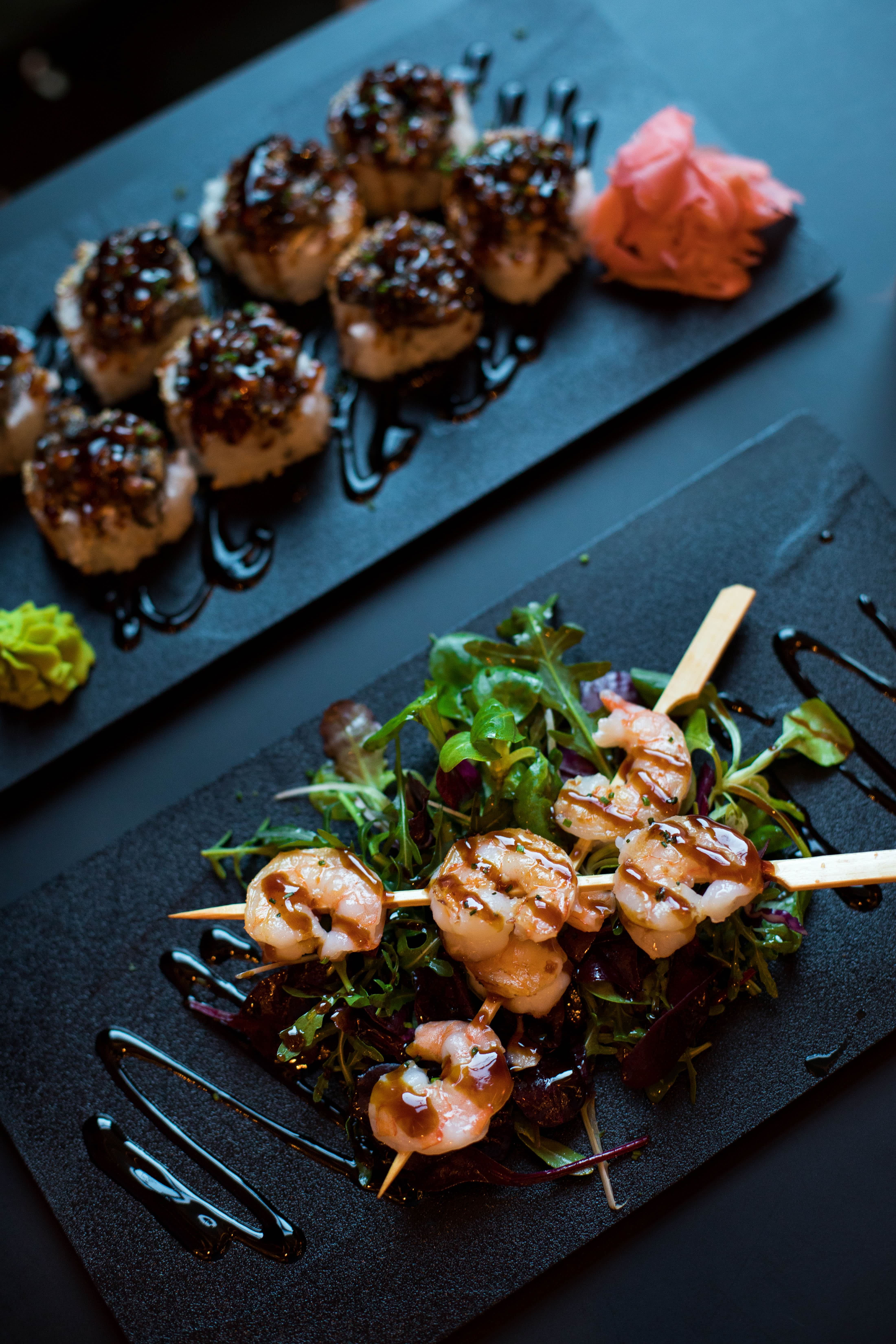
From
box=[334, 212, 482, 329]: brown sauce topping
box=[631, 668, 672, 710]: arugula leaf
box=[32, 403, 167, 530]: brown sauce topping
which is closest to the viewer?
box=[631, 668, 672, 710]: arugula leaf

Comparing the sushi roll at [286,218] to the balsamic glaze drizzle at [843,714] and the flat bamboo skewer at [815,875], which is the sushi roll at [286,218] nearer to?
the balsamic glaze drizzle at [843,714]

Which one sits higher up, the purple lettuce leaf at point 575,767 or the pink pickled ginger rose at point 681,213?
the pink pickled ginger rose at point 681,213

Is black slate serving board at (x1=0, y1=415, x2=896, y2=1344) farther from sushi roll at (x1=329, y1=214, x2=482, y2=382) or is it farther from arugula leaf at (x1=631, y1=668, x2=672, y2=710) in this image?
sushi roll at (x1=329, y1=214, x2=482, y2=382)

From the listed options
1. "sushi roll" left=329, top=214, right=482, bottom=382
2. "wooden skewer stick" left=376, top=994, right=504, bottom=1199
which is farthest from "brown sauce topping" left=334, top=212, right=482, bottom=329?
"wooden skewer stick" left=376, top=994, right=504, bottom=1199

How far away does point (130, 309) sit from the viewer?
271 cm

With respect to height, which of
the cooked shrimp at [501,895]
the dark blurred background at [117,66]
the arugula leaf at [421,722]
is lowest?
the cooked shrimp at [501,895]

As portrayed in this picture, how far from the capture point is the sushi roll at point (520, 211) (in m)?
2.69

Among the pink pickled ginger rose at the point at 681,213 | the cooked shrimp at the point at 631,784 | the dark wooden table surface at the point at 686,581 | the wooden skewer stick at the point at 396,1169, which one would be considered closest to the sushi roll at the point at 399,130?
the pink pickled ginger rose at the point at 681,213

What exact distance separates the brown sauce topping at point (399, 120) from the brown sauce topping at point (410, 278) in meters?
0.27

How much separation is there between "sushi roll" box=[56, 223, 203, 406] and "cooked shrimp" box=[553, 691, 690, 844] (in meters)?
1.61

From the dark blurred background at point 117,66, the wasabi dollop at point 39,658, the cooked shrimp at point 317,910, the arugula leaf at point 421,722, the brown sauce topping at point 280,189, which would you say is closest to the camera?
the cooked shrimp at point 317,910

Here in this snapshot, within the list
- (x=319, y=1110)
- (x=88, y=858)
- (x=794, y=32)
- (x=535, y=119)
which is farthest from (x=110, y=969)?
(x=794, y=32)

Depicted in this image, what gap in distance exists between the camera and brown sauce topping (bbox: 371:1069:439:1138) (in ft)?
5.79

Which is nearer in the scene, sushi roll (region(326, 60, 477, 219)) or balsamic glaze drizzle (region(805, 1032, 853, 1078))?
balsamic glaze drizzle (region(805, 1032, 853, 1078))
